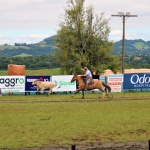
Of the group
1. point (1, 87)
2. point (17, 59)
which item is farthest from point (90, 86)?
point (17, 59)

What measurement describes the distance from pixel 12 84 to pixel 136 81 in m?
12.9

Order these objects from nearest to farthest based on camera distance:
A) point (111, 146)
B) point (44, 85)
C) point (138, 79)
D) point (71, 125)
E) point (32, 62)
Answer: point (111, 146) → point (71, 125) → point (44, 85) → point (138, 79) → point (32, 62)

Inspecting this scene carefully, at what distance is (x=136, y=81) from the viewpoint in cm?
4875

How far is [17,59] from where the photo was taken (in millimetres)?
126688

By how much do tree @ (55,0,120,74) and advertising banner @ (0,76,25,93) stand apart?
2067cm

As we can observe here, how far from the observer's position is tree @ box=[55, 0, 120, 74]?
65.4 meters

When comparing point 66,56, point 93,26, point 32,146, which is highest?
point 93,26

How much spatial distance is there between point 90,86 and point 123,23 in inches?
1408

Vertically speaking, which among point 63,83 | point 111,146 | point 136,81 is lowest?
point 111,146

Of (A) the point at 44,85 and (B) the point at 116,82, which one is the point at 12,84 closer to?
(A) the point at 44,85

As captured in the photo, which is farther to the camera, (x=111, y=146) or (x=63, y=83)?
(x=63, y=83)

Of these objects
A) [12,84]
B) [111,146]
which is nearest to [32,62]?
[12,84]

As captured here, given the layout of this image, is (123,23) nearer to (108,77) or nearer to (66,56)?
(66,56)

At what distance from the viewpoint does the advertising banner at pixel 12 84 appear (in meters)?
43.0
